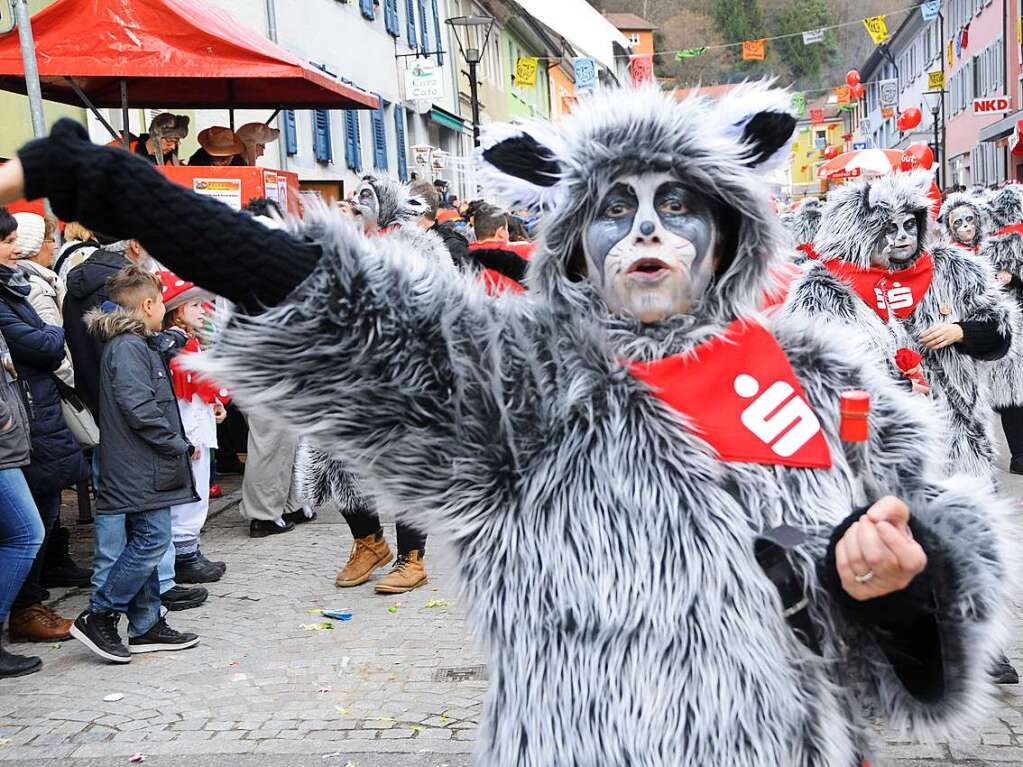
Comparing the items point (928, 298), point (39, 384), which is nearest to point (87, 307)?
point (39, 384)

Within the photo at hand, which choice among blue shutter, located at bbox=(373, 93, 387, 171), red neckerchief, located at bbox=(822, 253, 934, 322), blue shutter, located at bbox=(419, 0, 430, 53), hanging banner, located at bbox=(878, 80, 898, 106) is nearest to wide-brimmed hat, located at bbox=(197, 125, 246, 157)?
red neckerchief, located at bbox=(822, 253, 934, 322)

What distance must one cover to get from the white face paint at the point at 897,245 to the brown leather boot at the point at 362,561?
3.00 metres

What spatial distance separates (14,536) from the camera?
189 inches

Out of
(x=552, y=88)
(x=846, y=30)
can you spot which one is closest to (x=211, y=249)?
(x=552, y=88)

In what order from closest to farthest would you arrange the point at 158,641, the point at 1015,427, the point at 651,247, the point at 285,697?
the point at 651,247 → the point at 285,697 → the point at 158,641 → the point at 1015,427

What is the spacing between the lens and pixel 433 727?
4160mm

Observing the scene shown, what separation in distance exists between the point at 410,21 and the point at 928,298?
65.8 ft

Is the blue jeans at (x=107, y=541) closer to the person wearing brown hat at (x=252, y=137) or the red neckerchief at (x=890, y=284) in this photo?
the red neckerchief at (x=890, y=284)

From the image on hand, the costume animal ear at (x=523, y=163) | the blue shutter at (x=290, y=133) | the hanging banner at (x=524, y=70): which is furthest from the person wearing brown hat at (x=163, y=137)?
the hanging banner at (x=524, y=70)

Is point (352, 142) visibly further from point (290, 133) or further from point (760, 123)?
point (760, 123)

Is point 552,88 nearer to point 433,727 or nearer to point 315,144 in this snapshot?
point 315,144

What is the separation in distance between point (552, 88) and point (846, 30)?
1844 cm

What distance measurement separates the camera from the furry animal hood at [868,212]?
4.95 m

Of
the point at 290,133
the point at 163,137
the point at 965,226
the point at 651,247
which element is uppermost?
the point at 290,133
